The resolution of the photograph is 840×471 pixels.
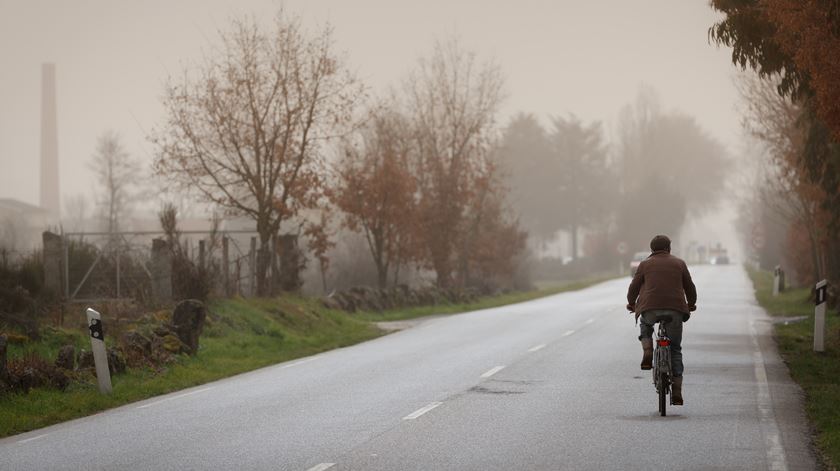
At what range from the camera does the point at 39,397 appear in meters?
14.8

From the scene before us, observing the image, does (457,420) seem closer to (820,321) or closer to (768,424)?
(768,424)

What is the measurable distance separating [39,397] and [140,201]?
89065 millimetres

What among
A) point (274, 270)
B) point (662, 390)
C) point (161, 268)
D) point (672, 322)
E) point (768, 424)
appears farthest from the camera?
point (274, 270)

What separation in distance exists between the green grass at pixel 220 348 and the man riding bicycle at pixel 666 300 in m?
6.43

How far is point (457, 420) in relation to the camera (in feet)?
40.7

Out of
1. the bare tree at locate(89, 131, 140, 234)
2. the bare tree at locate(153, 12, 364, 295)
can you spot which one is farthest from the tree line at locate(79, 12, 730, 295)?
the bare tree at locate(89, 131, 140, 234)

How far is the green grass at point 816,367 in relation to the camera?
1127cm

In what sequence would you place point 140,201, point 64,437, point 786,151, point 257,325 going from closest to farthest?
1. point 64,437
2. point 257,325
3. point 786,151
4. point 140,201

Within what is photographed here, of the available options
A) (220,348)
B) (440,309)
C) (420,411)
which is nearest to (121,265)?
(220,348)

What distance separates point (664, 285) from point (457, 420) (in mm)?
2684

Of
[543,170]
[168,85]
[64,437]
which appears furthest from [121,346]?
[543,170]

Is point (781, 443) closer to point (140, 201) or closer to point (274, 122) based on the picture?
point (274, 122)

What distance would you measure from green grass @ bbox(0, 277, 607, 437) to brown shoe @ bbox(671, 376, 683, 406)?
660 cm

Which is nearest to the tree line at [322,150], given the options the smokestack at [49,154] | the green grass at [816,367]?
the green grass at [816,367]
